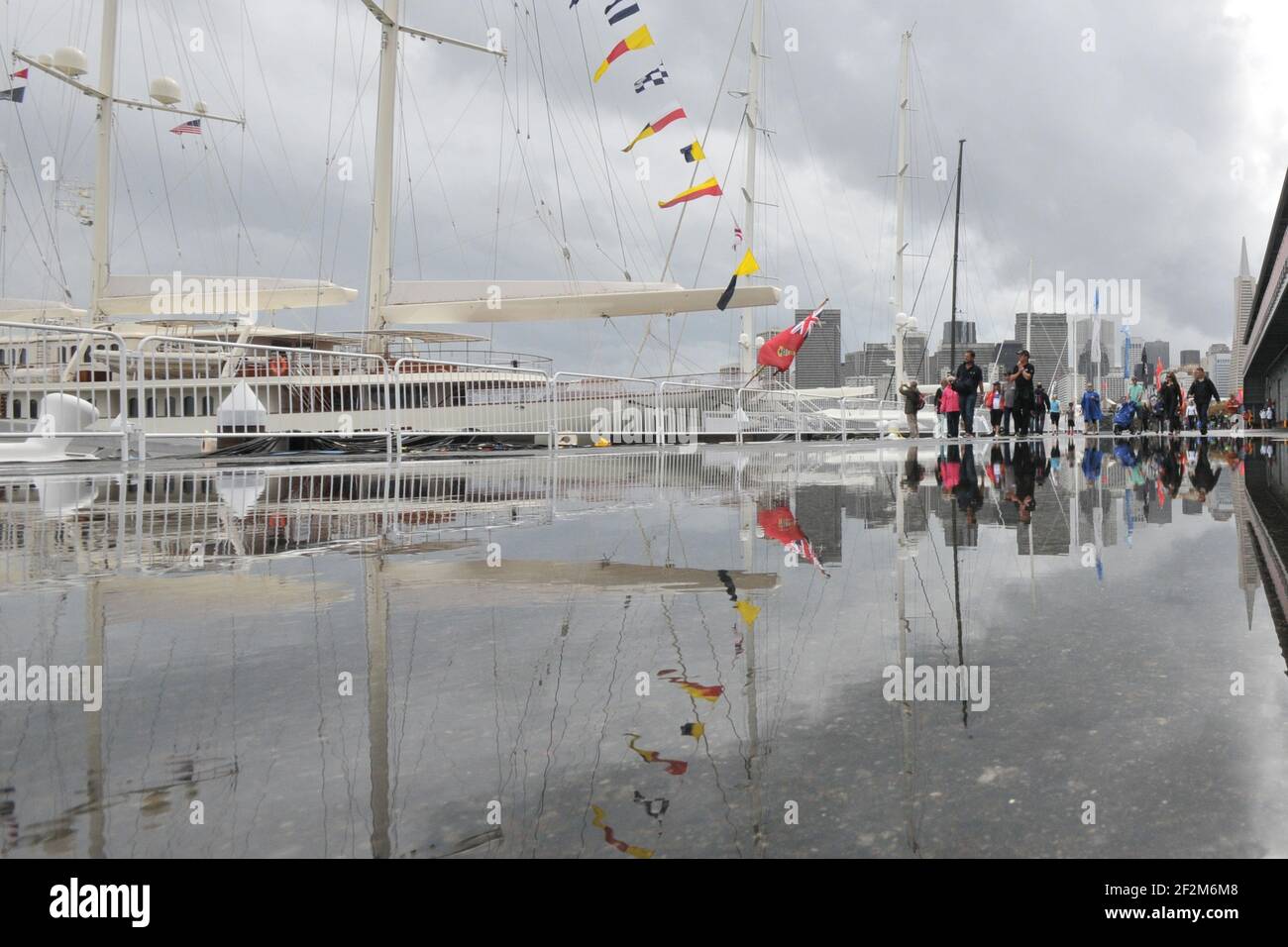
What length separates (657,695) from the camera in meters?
1.99

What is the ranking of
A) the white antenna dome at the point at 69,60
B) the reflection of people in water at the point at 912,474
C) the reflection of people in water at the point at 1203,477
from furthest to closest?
the white antenna dome at the point at 69,60, the reflection of people in water at the point at 912,474, the reflection of people in water at the point at 1203,477

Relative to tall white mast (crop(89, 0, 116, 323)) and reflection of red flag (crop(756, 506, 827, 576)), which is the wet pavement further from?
tall white mast (crop(89, 0, 116, 323))

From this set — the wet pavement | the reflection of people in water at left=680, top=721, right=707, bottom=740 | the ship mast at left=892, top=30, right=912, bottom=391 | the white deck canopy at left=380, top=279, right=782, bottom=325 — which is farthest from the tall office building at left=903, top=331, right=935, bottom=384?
the reflection of people in water at left=680, top=721, right=707, bottom=740

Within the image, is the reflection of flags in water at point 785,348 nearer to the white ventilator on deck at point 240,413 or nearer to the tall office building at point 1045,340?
the white ventilator on deck at point 240,413

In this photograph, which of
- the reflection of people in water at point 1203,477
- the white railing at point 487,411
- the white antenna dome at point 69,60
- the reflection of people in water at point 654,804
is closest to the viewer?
the reflection of people in water at point 654,804

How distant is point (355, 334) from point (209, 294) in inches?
178

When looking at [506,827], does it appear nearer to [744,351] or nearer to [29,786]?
[29,786]

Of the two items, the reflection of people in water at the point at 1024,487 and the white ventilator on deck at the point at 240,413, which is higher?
the white ventilator on deck at the point at 240,413

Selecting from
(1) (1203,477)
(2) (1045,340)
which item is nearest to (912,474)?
(1) (1203,477)

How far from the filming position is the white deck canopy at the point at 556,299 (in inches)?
833

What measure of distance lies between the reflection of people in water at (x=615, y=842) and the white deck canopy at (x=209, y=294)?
25548 mm

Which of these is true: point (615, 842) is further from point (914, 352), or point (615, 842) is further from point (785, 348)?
point (914, 352)

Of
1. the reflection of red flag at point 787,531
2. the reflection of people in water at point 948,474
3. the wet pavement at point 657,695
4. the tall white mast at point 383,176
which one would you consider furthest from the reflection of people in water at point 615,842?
the tall white mast at point 383,176
